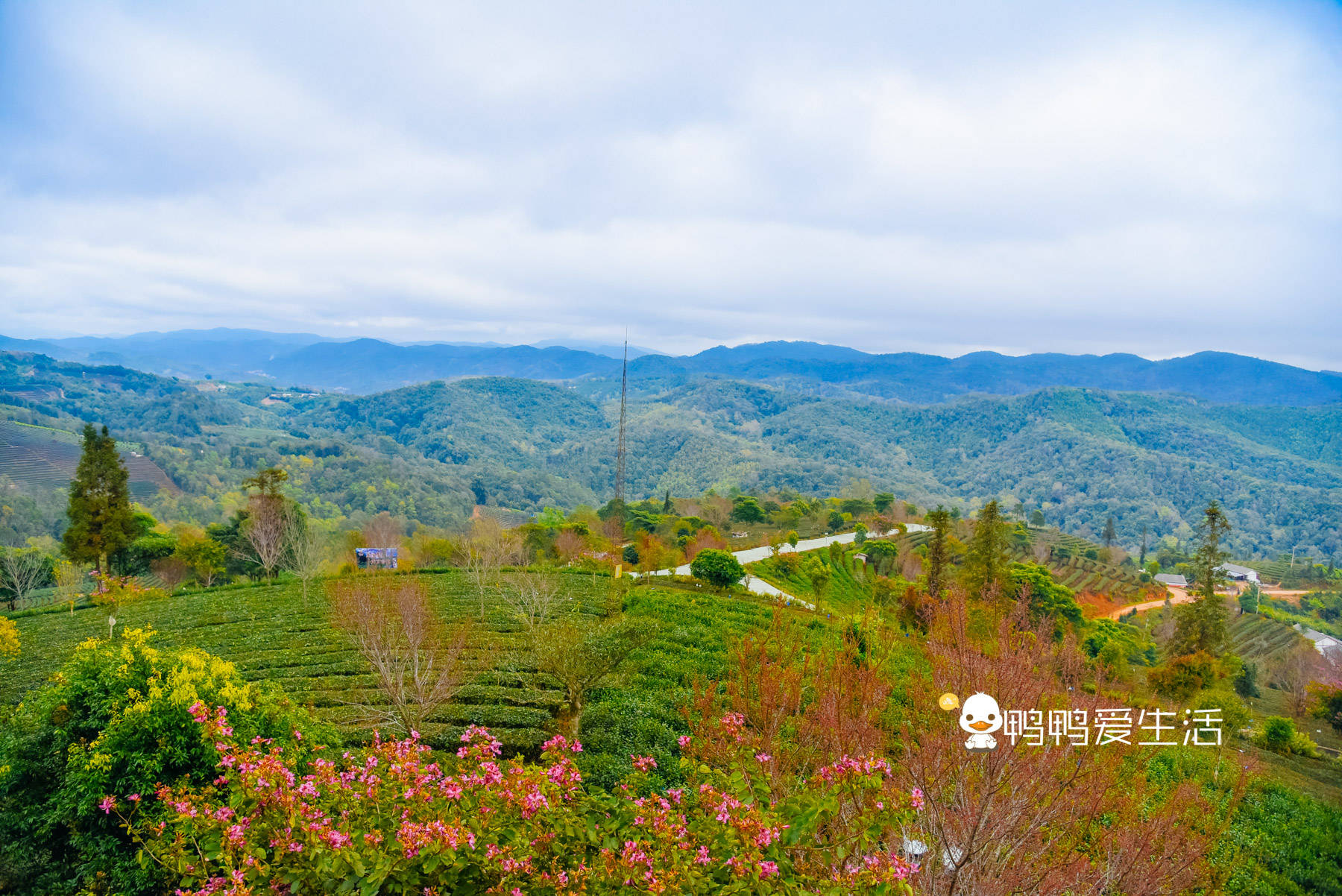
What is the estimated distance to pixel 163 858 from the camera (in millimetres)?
4312

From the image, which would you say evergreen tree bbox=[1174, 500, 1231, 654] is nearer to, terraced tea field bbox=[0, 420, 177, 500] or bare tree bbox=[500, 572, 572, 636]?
bare tree bbox=[500, 572, 572, 636]

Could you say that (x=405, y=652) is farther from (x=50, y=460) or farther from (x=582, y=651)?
(x=50, y=460)

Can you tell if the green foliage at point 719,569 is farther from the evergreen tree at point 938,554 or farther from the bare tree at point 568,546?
the evergreen tree at point 938,554

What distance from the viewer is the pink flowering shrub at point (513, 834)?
3.92 metres

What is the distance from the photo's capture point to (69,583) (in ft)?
87.0

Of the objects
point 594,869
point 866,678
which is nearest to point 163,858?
point 594,869

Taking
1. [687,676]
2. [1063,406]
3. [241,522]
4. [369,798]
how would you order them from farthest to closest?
[1063,406]
[241,522]
[687,676]
[369,798]

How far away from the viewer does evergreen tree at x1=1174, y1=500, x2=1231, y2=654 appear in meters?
25.5

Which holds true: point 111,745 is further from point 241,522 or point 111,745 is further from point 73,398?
point 73,398

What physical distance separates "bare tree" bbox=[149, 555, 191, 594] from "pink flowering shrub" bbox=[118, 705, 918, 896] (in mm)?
34513

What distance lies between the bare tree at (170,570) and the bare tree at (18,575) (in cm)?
456

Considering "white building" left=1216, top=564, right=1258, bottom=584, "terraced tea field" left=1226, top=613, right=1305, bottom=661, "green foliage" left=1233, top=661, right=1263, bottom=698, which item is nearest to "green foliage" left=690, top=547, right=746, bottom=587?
"green foliage" left=1233, top=661, right=1263, bottom=698

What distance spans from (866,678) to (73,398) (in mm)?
218207

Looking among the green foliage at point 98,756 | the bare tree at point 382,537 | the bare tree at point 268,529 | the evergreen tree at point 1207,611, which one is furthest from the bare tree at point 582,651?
the bare tree at point 382,537
